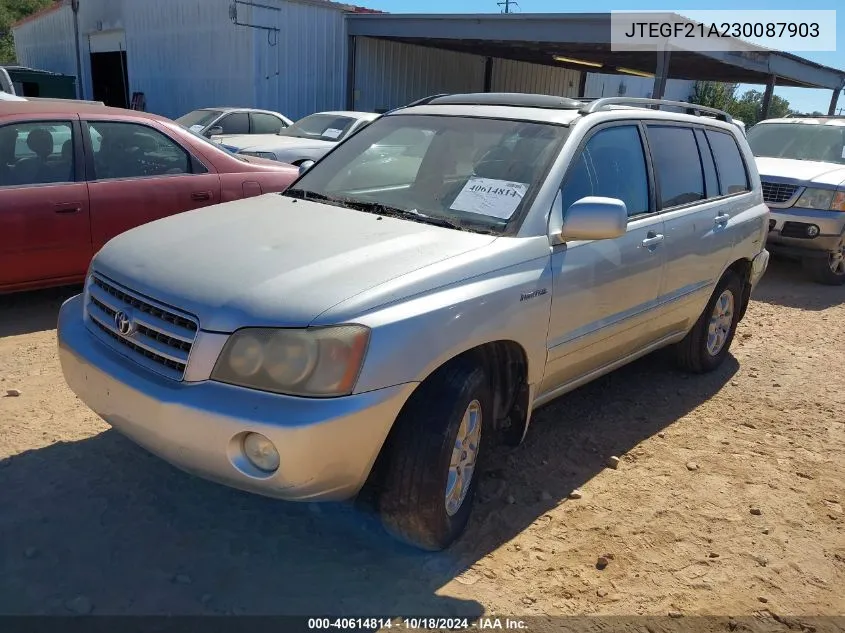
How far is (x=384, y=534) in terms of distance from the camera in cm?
298

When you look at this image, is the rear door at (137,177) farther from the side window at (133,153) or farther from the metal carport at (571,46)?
the metal carport at (571,46)

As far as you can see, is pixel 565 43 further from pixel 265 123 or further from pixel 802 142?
pixel 802 142

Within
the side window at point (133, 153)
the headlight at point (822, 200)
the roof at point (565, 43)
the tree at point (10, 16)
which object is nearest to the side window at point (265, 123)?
the roof at point (565, 43)

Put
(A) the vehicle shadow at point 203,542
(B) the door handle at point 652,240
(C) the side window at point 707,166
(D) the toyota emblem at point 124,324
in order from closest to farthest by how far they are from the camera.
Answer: (A) the vehicle shadow at point 203,542, (D) the toyota emblem at point 124,324, (B) the door handle at point 652,240, (C) the side window at point 707,166

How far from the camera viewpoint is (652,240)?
12.7 ft

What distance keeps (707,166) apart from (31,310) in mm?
5041

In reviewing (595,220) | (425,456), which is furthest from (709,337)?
(425,456)

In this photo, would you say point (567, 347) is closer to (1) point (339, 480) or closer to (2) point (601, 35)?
(1) point (339, 480)

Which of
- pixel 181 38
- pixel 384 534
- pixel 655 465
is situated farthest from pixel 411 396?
pixel 181 38

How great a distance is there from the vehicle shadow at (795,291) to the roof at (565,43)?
22.0 ft

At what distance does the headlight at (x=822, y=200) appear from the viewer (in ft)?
26.5

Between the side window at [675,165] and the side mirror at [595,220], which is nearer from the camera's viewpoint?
the side mirror at [595,220]

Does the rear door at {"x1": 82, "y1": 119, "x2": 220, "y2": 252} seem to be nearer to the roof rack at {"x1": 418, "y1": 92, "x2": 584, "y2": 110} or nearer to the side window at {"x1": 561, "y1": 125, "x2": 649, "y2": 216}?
the roof rack at {"x1": 418, "y1": 92, "x2": 584, "y2": 110}

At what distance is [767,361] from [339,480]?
14.4ft
